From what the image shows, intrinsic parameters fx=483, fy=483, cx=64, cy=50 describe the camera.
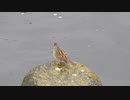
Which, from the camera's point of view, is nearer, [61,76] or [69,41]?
[61,76]

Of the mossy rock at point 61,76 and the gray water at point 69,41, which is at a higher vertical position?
the mossy rock at point 61,76

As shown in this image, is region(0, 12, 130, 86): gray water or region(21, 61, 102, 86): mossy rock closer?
region(21, 61, 102, 86): mossy rock

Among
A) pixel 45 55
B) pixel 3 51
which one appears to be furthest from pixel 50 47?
pixel 3 51

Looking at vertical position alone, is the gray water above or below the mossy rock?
below

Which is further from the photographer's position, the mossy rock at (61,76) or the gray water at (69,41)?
the gray water at (69,41)
